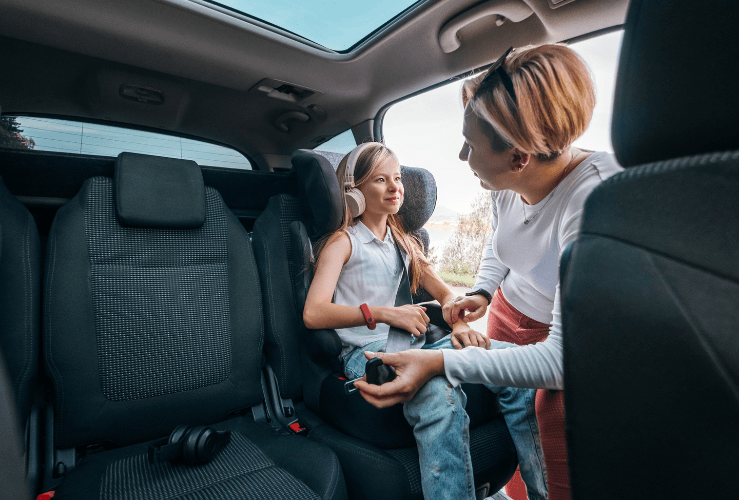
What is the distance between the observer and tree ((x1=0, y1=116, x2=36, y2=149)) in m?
1.90

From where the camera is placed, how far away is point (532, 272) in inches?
48.6

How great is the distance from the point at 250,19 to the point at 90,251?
3.70 feet

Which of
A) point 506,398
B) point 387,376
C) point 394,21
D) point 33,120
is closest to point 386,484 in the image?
point 387,376

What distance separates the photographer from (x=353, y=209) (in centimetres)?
160

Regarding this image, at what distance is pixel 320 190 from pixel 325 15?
0.83 meters

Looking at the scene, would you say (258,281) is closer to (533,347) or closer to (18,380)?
(18,380)

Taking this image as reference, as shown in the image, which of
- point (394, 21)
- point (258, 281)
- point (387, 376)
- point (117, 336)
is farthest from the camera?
point (394, 21)

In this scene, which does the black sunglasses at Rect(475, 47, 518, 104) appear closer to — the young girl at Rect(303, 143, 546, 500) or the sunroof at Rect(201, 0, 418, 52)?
the young girl at Rect(303, 143, 546, 500)

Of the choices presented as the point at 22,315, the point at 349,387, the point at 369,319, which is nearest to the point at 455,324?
the point at 369,319

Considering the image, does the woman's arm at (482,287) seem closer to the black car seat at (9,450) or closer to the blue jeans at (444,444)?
the blue jeans at (444,444)

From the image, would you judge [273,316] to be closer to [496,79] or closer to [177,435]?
[177,435]

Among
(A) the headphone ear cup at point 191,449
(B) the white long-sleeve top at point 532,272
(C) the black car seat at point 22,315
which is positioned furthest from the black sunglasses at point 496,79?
(C) the black car seat at point 22,315

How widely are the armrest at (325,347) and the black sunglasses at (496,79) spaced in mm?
861

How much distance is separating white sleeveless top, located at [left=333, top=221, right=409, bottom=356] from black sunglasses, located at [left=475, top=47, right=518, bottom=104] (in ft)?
2.36
